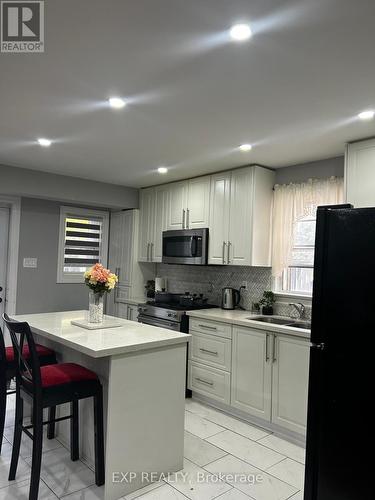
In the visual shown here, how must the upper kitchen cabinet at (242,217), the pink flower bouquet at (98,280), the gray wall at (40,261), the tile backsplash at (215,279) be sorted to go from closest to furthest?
1. the pink flower bouquet at (98,280)
2. the upper kitchen cabinet at (242,217)
3. the tile backsplash at (215,279)
4. the gray wall at (40,261)

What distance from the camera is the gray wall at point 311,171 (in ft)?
11.2

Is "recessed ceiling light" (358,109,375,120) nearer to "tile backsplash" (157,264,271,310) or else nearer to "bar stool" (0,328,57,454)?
"tile backsplash" (157,264,271,310)

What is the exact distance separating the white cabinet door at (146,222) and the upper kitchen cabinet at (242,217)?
1.21m

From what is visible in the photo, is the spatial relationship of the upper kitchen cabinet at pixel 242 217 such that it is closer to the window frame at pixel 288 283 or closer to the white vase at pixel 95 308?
the window frame at pixel 288 283

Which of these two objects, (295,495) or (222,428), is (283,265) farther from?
(295,495)

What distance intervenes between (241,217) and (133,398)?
2.21m

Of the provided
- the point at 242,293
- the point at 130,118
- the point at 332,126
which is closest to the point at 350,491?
the point at 332,126

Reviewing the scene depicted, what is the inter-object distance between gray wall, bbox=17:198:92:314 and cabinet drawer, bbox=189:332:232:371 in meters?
2.16

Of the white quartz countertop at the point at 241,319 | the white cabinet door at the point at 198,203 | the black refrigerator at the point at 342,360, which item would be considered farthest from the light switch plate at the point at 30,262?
the black refrigerator at the point at 342,360

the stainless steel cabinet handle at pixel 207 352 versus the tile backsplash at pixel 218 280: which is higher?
the tile backsplash at pixel 218 280

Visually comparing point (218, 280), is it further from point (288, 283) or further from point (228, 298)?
point (288, 283)

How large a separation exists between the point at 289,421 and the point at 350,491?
1.70 metres

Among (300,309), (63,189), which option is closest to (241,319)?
(300,309)

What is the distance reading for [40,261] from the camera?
4.82 m
